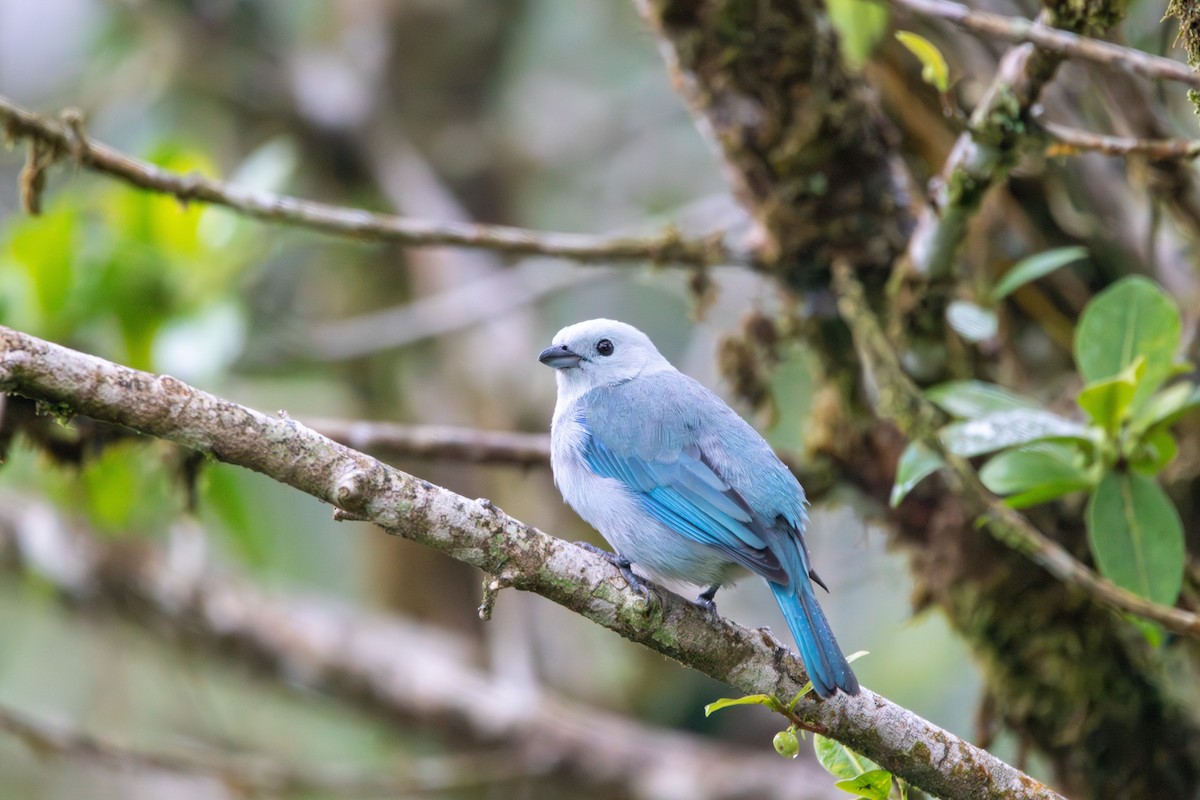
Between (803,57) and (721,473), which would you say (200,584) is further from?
(803,57)

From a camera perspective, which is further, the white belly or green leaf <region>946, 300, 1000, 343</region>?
green leaf <region>946, 300, 1000, 343</region>

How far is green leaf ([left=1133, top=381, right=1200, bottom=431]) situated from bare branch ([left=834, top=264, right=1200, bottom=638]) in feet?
1.46

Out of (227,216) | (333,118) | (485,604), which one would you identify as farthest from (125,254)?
(485,604)

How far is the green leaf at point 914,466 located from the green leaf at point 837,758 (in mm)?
932

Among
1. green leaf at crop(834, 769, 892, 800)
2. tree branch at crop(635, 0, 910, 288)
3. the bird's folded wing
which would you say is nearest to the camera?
green leaf at crop(834, 769, 892, 800)

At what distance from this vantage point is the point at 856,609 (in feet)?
25.7

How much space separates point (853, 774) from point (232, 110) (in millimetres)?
6083

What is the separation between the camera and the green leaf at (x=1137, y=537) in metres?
3.12

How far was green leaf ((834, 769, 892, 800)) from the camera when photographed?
7.66ft

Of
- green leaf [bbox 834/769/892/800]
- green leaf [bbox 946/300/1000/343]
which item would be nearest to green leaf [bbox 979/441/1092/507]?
green leaf [bbox 946/300/1000/343]

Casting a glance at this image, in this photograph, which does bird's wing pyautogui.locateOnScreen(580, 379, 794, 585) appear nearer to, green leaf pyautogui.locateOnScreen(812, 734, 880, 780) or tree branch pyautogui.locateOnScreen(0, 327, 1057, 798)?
tree branch pyautogui.locateOnScreen(0, 327, 1057, 798)

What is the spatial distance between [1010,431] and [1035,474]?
147 mm

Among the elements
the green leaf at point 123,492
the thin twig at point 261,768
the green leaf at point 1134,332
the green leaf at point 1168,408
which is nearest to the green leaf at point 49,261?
the green leaf at point 123,492

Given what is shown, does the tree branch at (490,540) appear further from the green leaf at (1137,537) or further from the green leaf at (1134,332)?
the green leaf at (1134,332)
